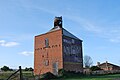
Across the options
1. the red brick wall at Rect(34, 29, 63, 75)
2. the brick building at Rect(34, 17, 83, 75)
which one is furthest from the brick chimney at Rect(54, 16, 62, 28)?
the red brick wall at Rect(34, 29, 63, 75)

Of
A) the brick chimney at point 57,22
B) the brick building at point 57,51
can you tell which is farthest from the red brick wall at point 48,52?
the brick chimney at point 57,22

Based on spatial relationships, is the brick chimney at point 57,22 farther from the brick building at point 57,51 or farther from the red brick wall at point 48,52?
the red brick wall at point 48,52

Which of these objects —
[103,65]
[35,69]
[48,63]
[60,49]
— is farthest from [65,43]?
[103,65]

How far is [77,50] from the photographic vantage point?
157 ft

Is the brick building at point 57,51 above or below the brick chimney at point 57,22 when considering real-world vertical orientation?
below

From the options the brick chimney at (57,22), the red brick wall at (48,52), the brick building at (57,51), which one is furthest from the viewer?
the brick chimney at (57,22)

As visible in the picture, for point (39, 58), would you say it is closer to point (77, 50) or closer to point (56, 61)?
point (56, 61)

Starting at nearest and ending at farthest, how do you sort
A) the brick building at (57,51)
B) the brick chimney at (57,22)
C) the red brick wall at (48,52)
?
the brick building at (57,51), the red brick wall at (48,52), the brick chimney at (57,22)

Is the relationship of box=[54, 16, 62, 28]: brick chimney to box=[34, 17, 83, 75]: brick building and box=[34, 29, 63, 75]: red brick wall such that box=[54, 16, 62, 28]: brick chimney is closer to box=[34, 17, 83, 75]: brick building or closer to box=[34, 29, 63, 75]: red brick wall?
box=[34, 17, 83, 75]: brick building

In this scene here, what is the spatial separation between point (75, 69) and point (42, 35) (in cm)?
1008

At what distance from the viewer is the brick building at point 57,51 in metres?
43.7

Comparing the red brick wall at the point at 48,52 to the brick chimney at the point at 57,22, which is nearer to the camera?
the red brick wall at the point at 48,52

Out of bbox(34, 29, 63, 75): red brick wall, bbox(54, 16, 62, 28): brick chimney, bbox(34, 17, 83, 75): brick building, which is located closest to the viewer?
bbox(34, 17, 83, 75): brick building

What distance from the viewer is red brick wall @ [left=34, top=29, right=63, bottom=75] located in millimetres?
44031
